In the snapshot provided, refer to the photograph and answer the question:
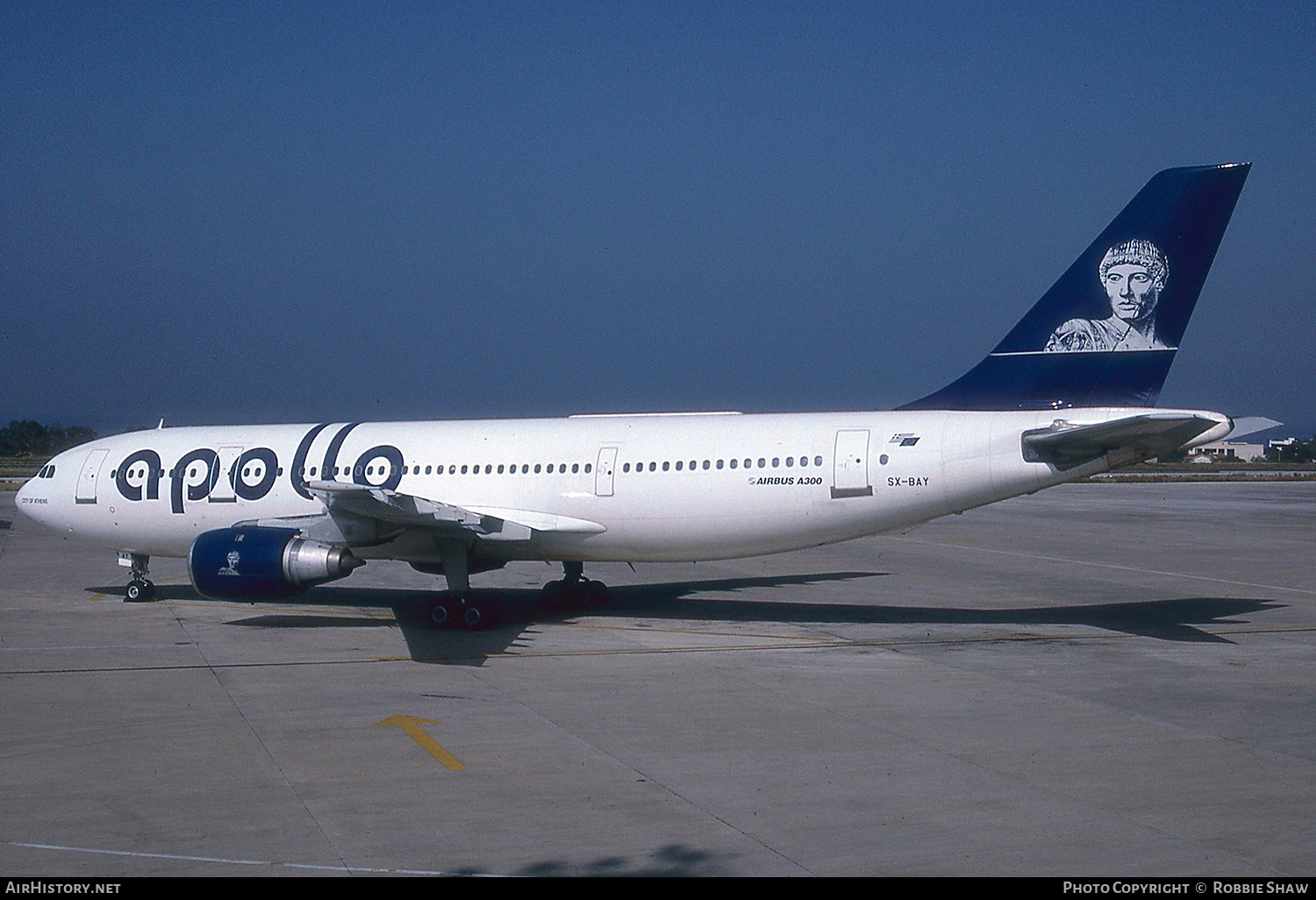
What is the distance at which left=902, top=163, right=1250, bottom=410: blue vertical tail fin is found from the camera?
17047 mm

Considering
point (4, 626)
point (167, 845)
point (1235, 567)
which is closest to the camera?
point (167, 845)

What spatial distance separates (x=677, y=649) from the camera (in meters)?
17.0

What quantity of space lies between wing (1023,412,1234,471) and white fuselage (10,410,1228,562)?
18 centimetres

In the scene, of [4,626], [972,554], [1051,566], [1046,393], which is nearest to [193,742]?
[4,626]

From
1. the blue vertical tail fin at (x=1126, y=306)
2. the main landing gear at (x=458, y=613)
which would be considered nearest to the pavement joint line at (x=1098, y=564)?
the blue vertical tail fin at (x=1126, y=306)

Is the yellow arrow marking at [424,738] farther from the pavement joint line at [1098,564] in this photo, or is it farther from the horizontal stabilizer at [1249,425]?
the pavement joint line at [1098,564]

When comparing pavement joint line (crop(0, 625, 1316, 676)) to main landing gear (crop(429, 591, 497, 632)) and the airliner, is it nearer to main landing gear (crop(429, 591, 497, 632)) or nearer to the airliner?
the airliner

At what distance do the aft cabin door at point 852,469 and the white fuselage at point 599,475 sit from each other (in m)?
0.02

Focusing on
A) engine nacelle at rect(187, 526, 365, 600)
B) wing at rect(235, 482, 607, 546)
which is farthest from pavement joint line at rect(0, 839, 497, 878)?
engine nacelle at rect(187, 526, 365, 600)

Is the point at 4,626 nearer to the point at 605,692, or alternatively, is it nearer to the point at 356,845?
the point at 605,692

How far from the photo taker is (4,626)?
19.2 m

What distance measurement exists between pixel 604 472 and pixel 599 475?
4.2 inches

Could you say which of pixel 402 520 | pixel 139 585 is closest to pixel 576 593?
pixel 402 520

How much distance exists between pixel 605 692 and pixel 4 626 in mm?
11260
